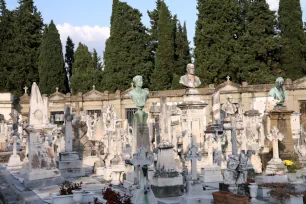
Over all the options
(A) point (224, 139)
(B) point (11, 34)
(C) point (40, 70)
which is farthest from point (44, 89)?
(A) point (224, 139)

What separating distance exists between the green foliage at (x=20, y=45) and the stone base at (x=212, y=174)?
3121cm

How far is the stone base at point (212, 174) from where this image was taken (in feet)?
40.2

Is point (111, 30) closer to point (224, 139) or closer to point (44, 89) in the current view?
point (44, 89)

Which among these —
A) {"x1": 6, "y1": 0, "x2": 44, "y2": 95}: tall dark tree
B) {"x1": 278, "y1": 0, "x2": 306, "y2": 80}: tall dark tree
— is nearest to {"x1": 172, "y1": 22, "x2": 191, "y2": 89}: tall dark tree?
{"x1": 278, "y1": 0, "x2": 306, "y2": 80}: tall dark tree

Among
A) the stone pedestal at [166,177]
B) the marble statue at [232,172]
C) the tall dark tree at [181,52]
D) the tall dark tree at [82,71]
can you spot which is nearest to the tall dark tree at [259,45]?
the tall dark tree at [181,52]

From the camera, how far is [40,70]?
134ft

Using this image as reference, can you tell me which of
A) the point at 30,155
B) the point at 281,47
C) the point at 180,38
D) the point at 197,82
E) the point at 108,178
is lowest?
the point at 108,178

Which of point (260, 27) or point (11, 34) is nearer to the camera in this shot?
point (260, 27)

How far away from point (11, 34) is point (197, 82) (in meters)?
33.4

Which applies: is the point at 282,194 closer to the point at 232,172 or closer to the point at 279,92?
the point at 232,172

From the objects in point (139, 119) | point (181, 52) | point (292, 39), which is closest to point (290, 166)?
point (139, 119)

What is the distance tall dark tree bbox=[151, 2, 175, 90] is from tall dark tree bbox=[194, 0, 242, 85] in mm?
4074

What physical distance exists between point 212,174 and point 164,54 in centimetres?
2916

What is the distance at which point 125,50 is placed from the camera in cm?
4106
